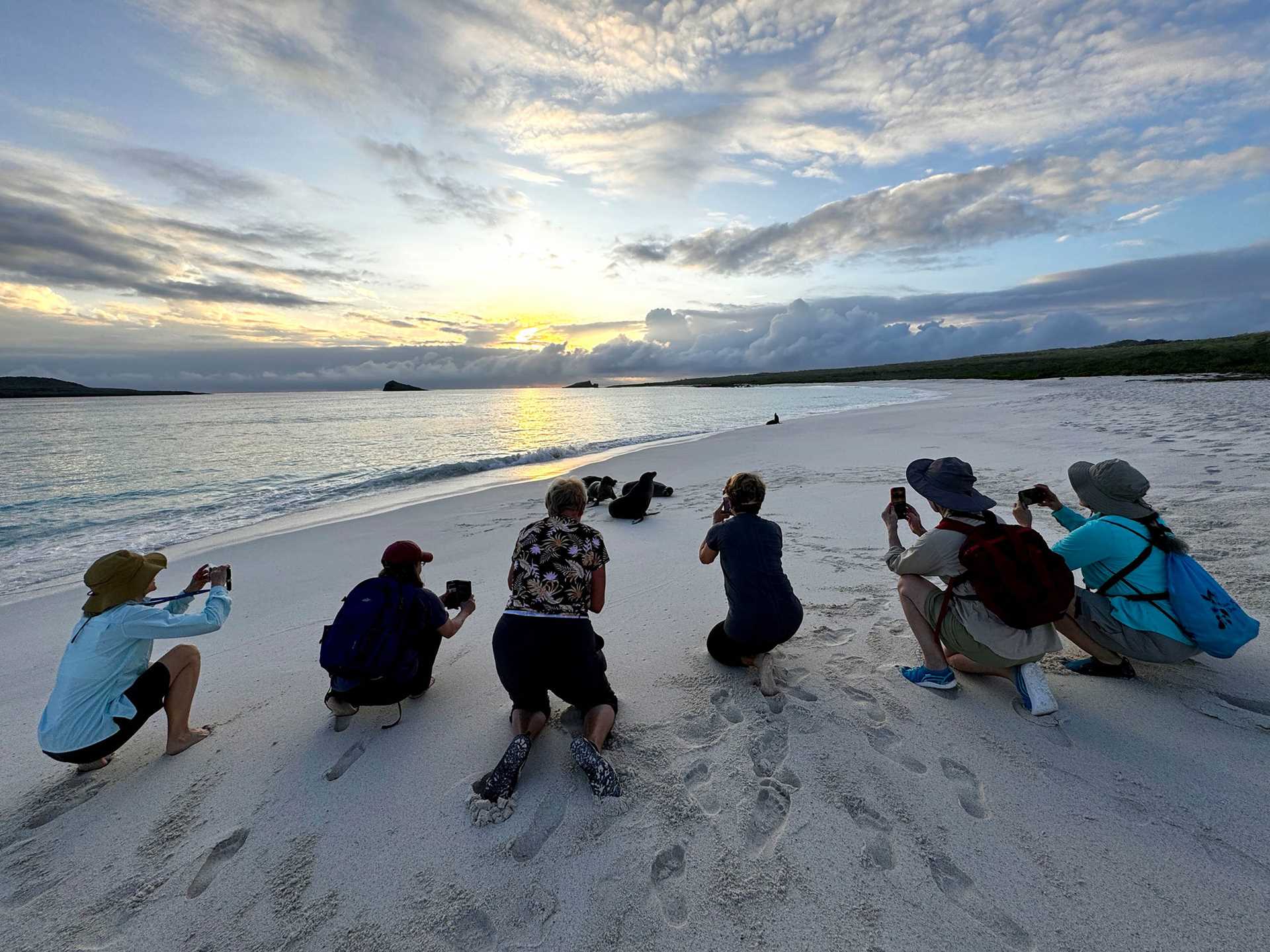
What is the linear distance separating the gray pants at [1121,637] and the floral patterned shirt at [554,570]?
323 cm

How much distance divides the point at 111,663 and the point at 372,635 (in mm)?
1380

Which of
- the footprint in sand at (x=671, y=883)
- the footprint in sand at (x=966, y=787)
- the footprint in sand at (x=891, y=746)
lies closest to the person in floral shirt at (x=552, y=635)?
the footprint in sand at (x=671, y=883)

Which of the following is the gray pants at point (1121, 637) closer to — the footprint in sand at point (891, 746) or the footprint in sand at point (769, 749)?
the footprint in sand at point (891, 746)

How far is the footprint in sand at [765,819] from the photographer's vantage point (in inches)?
101

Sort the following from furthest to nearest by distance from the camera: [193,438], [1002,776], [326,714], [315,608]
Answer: [193,438] → [315,608] → [326,714] → [1002,776]

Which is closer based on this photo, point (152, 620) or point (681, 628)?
point (152, 620)

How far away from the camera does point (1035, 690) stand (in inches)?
131

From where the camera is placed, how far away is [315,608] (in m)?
5.99

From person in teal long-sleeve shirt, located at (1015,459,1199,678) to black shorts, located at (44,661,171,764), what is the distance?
5.60 meters

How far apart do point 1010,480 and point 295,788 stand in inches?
417

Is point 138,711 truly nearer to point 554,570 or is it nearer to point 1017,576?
point 554,570

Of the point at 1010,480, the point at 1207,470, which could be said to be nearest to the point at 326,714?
the point at 1010,480

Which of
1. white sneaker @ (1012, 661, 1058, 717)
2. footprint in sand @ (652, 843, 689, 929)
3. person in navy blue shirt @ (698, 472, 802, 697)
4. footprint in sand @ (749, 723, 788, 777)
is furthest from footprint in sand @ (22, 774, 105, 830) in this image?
white sneaker @ (1012, 661, 1058, 717)

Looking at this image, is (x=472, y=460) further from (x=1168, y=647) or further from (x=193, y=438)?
(x=193, y=438)
